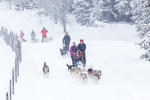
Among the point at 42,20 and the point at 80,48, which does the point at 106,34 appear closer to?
the point at 42,20

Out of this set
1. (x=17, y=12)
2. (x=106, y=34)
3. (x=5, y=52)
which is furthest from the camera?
(x=17, y=12)

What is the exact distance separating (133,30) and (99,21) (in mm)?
4617

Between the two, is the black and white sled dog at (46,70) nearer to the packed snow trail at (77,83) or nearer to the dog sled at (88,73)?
the packed snow trail at (77,83)

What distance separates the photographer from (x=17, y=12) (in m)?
68.2

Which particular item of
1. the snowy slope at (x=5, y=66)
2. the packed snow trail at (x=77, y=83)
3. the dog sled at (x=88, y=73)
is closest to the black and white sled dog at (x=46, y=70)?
the packed snow trail at (x=77, y=83)

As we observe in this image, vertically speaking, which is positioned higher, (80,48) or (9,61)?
(80,48)

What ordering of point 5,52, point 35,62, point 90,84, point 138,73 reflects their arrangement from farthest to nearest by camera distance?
point 5,52
point 35,62
point 138,73
point 90,84

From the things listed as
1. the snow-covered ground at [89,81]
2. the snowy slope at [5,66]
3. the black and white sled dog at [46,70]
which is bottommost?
the snowy slope at [5,66]

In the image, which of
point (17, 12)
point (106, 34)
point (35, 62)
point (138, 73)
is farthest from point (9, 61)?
point (17, 12)

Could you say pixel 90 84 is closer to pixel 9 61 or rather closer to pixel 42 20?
pixel 9 61

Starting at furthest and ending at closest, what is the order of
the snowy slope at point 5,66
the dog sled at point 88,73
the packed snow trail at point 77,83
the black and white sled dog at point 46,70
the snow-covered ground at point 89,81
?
the snowy slope at point 5,66, the black and white sled dog at point 46,70, the dog sled at point 88,73, the snow-covered ground at point 89,81, the packed snow trail at point 77,83

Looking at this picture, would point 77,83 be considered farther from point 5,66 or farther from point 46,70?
point 5,66

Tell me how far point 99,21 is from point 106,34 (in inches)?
131

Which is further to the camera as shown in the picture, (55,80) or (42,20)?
(42,20)
